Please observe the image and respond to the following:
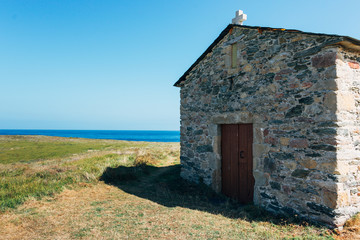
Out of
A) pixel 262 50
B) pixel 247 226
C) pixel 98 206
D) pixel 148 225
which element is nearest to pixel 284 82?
pixel 262 50

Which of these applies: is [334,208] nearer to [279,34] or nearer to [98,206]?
[279,34]

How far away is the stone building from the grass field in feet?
1.68

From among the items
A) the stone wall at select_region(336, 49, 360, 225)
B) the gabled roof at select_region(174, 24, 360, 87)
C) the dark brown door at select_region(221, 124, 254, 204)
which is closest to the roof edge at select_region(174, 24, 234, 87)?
the gabled roof at select_region(174, 24, 360, 87)

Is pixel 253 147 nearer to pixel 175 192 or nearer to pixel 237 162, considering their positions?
pixel 237 162

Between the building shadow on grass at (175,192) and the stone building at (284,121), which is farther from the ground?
the stone building at (284,121)

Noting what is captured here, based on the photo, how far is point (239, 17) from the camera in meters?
6.77

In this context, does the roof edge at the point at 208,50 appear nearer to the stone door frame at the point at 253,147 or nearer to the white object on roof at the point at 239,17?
the white object on roof at the point at 239,17

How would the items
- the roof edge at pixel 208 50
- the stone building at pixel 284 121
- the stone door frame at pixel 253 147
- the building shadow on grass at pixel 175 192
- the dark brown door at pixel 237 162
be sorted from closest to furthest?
the stone building at pixel 284 121, the building shadow on grass at pixel 175 192, the stone door frame at pixel 253 147, the dark brown door at pixel 237 162, the roof edge at pixel 208 50

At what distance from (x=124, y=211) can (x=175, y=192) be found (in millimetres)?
2159

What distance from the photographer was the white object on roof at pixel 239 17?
6.73 metres

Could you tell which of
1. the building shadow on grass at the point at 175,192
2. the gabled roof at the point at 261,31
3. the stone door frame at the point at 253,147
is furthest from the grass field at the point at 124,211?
the gabled roof at the point at 261,31

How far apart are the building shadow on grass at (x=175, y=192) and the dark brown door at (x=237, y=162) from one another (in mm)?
326

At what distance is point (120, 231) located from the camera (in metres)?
4.58

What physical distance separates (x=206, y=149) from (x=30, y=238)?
16.9 feet
